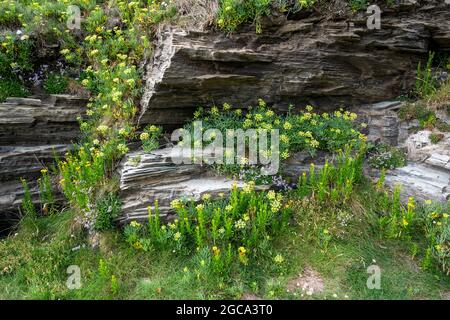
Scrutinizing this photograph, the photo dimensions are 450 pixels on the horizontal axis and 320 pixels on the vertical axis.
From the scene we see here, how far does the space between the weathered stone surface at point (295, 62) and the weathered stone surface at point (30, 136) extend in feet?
5.13

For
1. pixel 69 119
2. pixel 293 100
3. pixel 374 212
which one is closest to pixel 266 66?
pixel 293 100

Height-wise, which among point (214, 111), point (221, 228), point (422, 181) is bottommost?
point (221, 228)

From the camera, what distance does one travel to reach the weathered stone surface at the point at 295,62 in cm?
677

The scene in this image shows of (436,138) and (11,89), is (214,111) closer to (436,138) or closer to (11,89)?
(11,89)

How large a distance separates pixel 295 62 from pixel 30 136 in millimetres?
5010

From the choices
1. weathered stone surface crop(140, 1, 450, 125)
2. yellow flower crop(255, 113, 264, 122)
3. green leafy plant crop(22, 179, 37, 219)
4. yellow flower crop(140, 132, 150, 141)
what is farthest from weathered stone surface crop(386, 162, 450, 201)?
green leafy plant crop(22, 179, 37, 219)

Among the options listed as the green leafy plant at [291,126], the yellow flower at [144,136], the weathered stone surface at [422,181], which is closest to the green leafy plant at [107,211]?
the yellow flower at [144,136]

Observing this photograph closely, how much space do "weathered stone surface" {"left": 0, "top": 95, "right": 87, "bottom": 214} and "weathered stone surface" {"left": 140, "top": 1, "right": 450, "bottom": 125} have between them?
5.13 feet

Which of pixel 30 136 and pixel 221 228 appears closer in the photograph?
pixel 221 228

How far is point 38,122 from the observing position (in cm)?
703

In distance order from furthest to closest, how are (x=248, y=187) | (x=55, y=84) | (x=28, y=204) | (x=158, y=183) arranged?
(x=55, y=84) → (x=28, y=204) → (x=158, y=183) → (x=248, y=187)

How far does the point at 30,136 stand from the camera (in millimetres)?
7012

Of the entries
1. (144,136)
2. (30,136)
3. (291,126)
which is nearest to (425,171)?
(291,126)

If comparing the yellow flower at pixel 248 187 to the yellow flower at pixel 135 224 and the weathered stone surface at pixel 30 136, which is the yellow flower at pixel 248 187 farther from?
the weathered stone surface at pixel 30 136
